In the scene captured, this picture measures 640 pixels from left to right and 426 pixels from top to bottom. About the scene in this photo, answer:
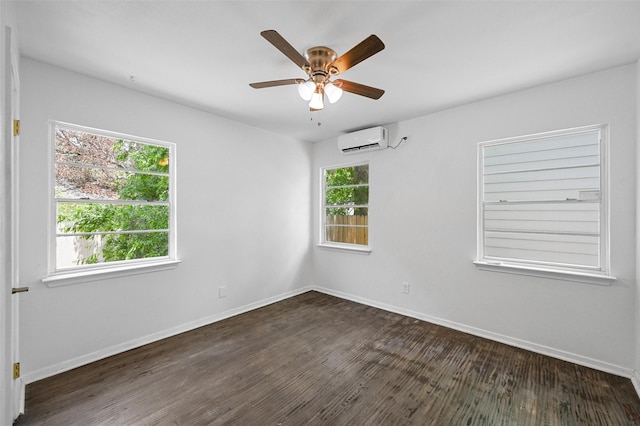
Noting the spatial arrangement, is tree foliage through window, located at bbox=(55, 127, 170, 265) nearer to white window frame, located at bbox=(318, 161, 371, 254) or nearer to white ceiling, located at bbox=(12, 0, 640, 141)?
white ceiling, located at bbox=(12, 0, 640, 141)

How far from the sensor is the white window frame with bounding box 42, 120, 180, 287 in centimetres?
236

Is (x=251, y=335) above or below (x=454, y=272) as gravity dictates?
below

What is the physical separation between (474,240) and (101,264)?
3870mm

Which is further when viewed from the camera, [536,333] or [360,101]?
[360,101]

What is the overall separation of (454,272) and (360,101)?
2.24 m

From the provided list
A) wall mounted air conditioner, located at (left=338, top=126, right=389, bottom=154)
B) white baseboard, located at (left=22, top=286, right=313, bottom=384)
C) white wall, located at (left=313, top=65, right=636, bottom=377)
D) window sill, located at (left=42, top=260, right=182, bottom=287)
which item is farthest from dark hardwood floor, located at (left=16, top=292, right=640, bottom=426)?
wall mounted air conditioner, located at (left=338, top=126, right=389, bottom=154)

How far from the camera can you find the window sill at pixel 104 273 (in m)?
2.35

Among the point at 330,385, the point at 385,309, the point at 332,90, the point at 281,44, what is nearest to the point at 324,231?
the point at 385,309

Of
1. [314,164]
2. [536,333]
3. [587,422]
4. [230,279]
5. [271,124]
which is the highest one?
[271,124]

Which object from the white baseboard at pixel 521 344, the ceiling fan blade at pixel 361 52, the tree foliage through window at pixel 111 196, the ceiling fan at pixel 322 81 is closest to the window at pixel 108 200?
the tree foliage through window at pixel 111 196

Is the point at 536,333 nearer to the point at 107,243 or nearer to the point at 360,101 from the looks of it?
the point at 360,101

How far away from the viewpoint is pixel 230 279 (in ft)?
12.0

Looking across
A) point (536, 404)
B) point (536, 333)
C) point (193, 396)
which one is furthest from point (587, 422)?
point (193, 396)

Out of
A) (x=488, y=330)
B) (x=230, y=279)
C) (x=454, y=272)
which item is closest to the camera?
(x=488, y=330)
